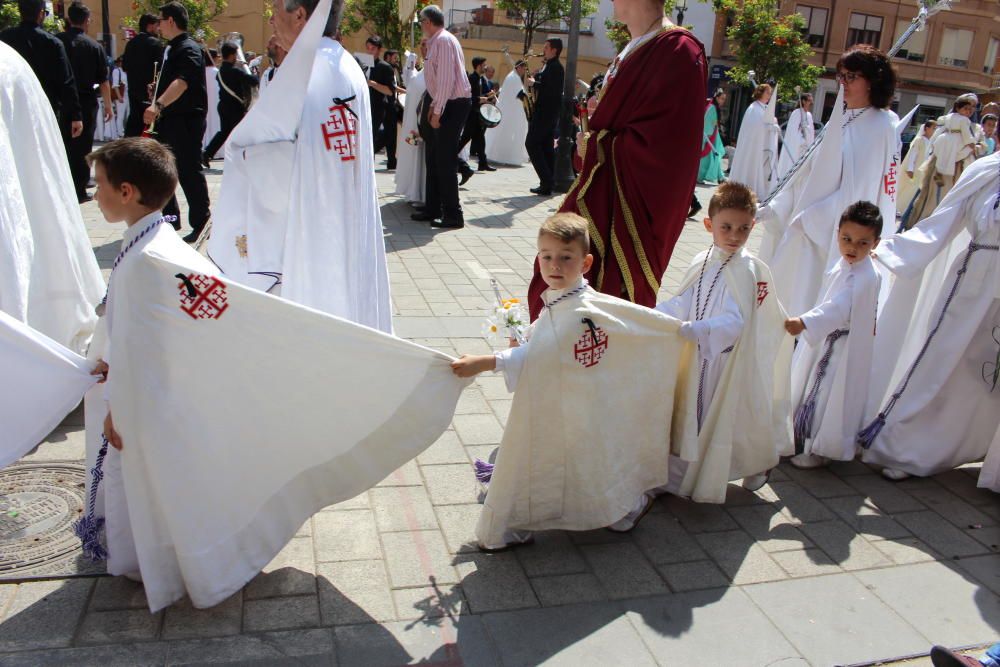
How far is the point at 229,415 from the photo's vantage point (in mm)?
2779

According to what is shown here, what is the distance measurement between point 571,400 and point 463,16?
4611 centimetres

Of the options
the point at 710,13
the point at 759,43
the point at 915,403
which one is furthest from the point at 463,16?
the point at 915,403

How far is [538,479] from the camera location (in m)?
3.30

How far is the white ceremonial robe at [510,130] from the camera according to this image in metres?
16.4

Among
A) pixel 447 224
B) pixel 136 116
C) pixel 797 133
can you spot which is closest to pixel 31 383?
pixel 136 116

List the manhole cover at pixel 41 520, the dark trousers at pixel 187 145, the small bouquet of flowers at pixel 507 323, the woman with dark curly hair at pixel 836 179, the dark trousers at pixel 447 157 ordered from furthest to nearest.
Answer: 1. the dark trousers at pixel 447 157
2. the dark trousers at pixel 187 145
3. the woman with dark curly hair at pixel 836 179
4. the small bouquet of flowers at pixel 507 323
5. the manhole cover at pixel 41 520

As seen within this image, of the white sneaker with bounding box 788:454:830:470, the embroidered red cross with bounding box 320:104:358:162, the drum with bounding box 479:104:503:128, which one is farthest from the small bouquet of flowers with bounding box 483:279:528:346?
the drum with bounding box 479:104:503:128

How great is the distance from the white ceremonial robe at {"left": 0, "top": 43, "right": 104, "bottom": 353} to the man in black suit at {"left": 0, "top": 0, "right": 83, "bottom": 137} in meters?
3.72

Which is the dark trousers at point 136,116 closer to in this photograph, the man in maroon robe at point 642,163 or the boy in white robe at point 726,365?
the man in maroon robe at point 642,163

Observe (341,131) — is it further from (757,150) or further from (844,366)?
(757,150)

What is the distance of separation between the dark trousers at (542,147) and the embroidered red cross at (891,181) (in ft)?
25.3

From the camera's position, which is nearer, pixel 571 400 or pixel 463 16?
pixel 571 400

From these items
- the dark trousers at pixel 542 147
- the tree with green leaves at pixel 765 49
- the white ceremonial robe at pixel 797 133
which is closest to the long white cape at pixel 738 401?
the dark trousers at pixel 542 147

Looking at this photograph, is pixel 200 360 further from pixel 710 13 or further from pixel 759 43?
pixel 710 13
